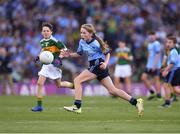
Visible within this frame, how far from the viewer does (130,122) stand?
51.3ft

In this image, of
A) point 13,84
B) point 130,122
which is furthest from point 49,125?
point 13,84

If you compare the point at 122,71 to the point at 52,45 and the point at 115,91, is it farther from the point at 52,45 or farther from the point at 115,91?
the point at 115,91

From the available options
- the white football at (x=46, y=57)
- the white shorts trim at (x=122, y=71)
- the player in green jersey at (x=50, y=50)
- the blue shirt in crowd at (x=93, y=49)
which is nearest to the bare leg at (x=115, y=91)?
the blue shirt in crowd at (x=93, y=49)

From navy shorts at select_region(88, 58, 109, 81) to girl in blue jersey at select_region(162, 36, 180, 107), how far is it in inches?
145

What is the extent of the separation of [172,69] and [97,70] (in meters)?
4.42

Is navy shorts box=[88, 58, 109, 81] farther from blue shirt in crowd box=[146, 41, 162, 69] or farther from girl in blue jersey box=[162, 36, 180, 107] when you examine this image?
blue shirt in crowd box=[146, 41, 162, 69]

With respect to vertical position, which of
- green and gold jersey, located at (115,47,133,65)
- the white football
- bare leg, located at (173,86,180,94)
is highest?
green and gold jersey, located at (115,47,133,65)

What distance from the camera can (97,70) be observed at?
1719cm

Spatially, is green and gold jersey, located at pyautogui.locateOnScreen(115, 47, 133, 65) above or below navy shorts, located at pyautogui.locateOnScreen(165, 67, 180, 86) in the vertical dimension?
above

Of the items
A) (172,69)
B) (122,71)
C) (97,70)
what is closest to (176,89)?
(172,69)

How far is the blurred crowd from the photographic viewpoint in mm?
33750

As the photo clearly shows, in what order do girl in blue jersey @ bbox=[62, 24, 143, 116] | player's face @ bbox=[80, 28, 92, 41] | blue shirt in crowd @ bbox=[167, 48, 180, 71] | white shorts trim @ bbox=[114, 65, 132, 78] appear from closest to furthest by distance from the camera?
girl in blue jersey @ bbox=[62, 24, 143, 116] < player's face @ bbox=[80, 28, 92, 41] < blue shirt in crowd @ bbox=[167, 48, 180, 71] < white shorts trim @ bbox=[114, 65, 132, 78]

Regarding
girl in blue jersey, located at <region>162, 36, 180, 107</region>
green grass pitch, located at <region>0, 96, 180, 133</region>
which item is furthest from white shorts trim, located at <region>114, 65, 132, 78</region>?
green grass pitch, located at <region>0, 96, 180, 133</region>

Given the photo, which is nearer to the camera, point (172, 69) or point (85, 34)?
point (85, 34)
